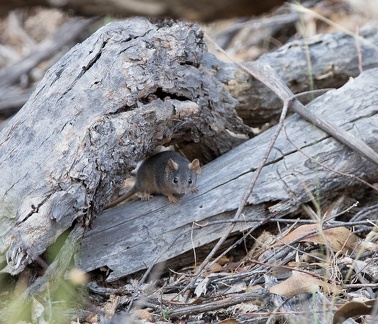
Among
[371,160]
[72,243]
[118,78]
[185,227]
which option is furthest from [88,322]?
[371,160]

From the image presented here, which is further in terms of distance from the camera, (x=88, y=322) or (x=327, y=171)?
→ (x=327, y=171)

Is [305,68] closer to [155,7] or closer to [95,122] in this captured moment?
[95,122]

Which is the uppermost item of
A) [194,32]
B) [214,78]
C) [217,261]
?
[194,32]

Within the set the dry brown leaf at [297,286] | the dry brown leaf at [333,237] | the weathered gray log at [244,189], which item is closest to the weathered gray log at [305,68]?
the weathered gray log at [244,189]

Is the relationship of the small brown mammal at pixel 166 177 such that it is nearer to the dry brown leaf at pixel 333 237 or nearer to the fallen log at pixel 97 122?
the fallen log at pixel 97 122

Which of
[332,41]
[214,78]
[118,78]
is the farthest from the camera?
[332,41]

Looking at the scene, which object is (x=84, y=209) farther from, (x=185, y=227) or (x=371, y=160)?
(x=371, y=160)

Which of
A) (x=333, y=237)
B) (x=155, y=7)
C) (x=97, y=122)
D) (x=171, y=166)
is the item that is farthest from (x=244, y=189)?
(x=155, y=7)
